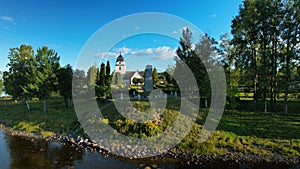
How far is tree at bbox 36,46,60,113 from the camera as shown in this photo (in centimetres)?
2530

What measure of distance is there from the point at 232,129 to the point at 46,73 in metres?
23.6

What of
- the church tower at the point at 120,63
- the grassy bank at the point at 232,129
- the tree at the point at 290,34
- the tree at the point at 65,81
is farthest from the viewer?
the church tower at the point at 120,63

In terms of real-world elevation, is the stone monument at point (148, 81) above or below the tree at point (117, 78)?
below

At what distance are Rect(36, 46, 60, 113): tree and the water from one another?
1118 centimetres

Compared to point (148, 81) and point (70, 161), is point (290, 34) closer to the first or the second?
point (148, 81)

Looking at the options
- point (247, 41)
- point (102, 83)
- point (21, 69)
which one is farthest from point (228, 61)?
point (21, 69)

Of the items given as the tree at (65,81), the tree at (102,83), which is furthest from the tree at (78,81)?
the tree at (102,83)

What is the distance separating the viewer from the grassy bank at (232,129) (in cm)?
1431

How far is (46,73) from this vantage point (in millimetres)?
25844

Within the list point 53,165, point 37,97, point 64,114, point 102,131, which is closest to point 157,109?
point 102,131

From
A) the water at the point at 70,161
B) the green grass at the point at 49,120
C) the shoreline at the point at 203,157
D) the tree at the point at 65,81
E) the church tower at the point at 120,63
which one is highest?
the church tower at the point at 120,63

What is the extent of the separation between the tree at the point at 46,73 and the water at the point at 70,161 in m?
11.2

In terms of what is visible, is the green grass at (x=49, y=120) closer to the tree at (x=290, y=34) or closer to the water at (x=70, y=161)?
the water at (x=70, y=161)

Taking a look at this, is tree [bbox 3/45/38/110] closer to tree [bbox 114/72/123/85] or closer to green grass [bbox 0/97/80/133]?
green grass [bbox 0/97/80/133]
